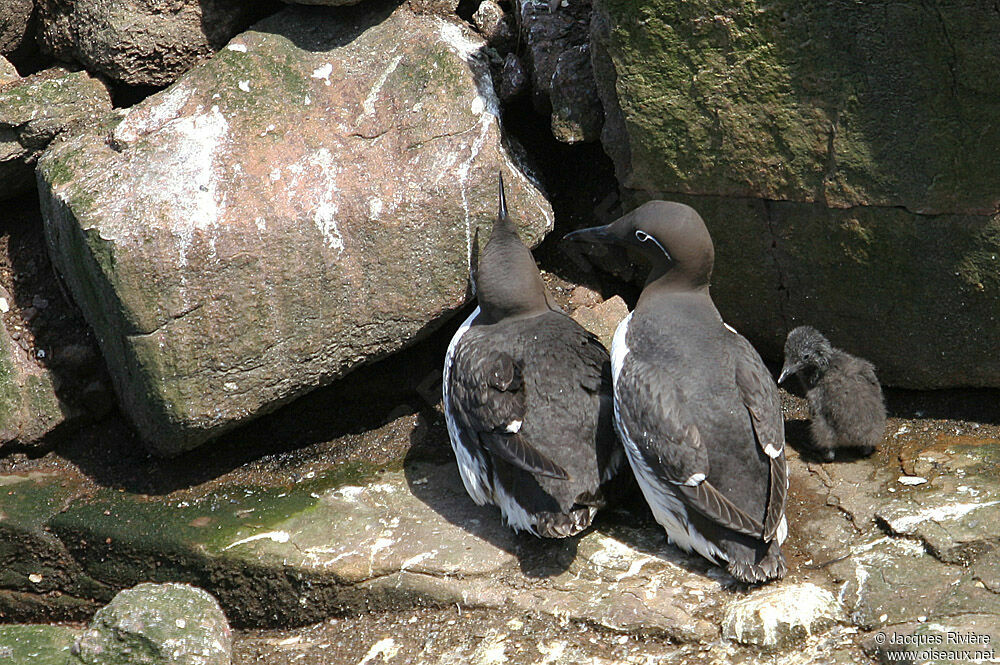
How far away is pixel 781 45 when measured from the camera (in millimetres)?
4867

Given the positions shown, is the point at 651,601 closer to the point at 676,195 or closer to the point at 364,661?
the point at 364,661

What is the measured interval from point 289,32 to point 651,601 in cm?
350

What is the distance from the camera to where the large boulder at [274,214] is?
4.97 m

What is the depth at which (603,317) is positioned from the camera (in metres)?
5.88

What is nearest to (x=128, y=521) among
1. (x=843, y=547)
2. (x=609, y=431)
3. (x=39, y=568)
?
(x=39, y=568)

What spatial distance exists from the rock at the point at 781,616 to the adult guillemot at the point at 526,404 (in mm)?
765

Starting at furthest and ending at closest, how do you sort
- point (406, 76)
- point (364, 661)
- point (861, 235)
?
1. point (406, 76)
2. point (861, 235)
3. point (364, 661)

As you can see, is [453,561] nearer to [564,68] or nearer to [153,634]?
[153,634]

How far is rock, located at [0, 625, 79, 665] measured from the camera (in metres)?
4.57

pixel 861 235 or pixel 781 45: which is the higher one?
pixel 781 45

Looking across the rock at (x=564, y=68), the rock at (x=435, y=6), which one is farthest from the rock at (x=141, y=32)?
the rock at (x=564, y=68)

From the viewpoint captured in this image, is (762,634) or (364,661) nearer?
(762,634)

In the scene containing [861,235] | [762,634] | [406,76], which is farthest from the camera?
[406,76]

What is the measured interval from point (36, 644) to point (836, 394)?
391cm
